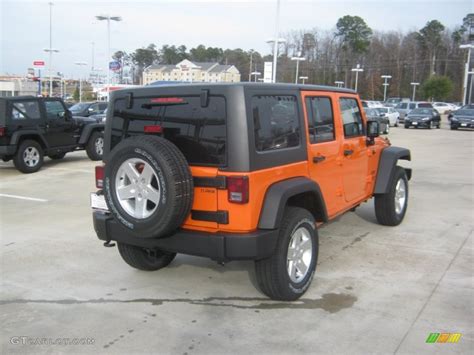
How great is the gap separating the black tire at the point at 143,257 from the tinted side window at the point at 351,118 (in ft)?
7.82

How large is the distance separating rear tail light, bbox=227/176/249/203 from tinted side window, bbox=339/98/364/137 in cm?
203

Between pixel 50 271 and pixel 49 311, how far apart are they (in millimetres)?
1027

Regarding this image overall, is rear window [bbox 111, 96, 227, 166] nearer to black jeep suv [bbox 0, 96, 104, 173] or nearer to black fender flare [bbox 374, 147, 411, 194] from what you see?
black fender flare [bbox 374, 147, 411, 194]

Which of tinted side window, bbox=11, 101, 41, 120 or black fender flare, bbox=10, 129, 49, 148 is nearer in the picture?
black fender flare, bbox=10, 129, 49, 148

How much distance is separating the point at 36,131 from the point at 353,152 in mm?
8868

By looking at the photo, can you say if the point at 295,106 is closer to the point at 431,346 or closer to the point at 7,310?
the point at 431,346

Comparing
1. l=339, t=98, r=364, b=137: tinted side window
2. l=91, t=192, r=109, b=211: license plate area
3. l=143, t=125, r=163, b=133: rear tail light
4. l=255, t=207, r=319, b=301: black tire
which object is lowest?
l=255, t=207, r=319, b=301: black tire

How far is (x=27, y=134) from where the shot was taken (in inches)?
444

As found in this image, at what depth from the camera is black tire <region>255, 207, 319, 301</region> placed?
3.85m

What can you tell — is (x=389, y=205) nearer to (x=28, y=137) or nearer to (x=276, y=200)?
(x=276, y=200)

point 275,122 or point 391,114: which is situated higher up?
point 391,114

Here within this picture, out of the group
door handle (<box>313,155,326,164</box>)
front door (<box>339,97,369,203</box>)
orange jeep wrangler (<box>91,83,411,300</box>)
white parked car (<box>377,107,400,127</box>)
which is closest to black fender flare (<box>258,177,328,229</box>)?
orange jeep wrangler (<box>91,83,411,300</box>)

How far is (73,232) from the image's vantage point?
20.7 feet

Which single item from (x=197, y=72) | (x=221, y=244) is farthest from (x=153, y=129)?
(x=197, y=72)
